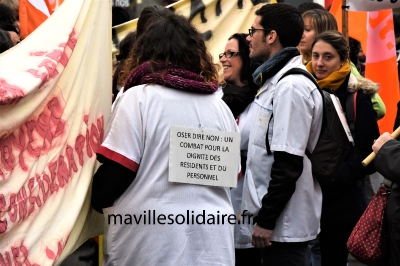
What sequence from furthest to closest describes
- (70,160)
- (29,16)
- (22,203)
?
1. (29,16)
2. (70,160)
3. (22,203)

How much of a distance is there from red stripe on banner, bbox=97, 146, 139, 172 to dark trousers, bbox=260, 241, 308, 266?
4.41 ft

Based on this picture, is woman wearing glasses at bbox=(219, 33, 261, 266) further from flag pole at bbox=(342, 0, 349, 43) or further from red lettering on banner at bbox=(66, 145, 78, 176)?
flag pole at bbox=(342, 0, 349, 43)

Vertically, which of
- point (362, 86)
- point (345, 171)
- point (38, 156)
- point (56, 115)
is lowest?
point (345, 171)

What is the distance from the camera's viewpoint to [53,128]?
3.22 meters

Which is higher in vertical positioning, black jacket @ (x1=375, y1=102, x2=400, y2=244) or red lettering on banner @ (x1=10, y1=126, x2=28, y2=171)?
red lettering on banner @ (x1=10, y1=126, x2=28, y2=171)

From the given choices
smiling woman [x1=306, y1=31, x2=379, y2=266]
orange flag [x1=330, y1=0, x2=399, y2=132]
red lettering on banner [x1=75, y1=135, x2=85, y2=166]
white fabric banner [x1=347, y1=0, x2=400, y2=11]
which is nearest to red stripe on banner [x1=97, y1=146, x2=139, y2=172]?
red lettering on banner [x1=75, y1=135, x2=85, y2=166]

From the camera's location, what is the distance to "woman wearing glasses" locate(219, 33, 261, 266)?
4730mm

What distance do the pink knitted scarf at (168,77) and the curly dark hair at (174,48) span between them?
3 centimetres

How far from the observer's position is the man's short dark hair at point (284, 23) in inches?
181

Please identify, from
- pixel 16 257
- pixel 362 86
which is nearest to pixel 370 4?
pixel 362 86

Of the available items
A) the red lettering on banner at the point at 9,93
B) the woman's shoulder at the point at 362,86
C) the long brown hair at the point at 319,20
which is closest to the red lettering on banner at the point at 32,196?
the red lettering on banner at the point at 9,93

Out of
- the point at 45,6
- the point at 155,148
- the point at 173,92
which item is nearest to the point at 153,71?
the point at 173,92

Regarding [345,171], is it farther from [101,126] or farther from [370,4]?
[370,4]

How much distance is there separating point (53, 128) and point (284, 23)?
188cm
